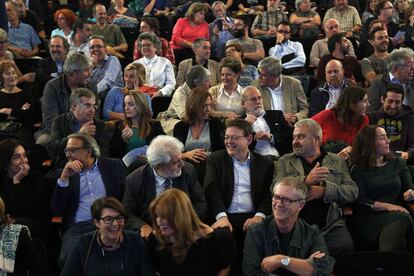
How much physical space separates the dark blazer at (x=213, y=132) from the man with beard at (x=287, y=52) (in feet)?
7.90

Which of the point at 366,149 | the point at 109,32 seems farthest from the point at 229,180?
the point at 109,32

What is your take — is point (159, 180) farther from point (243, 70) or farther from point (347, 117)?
point (243, 70)

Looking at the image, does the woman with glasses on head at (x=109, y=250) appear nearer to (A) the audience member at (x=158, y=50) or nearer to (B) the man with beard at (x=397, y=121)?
(B) the man with beard at (x=397, y=121)

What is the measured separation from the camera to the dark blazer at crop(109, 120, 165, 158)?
5312 mm

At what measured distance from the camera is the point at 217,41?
825 centimetres

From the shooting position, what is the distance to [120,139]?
209 inches

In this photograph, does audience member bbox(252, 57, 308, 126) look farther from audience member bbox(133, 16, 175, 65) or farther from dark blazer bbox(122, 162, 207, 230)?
dark blazer bbox(122, 162, 207, 230)

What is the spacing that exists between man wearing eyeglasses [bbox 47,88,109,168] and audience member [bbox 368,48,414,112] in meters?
2.13

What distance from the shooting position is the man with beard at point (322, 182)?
4441 millimetres

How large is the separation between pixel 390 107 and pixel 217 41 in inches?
122

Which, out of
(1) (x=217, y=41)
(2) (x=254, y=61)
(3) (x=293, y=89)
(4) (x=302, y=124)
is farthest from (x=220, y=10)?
(4) (x=302, y=124)

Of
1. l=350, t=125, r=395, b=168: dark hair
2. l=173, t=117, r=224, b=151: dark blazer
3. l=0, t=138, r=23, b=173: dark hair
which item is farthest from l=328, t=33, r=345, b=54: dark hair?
l=0, t=138, r=23, b=173: dark hair

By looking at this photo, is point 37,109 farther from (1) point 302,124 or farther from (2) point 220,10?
(2) point 220,10

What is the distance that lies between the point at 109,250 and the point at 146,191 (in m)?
0.69
